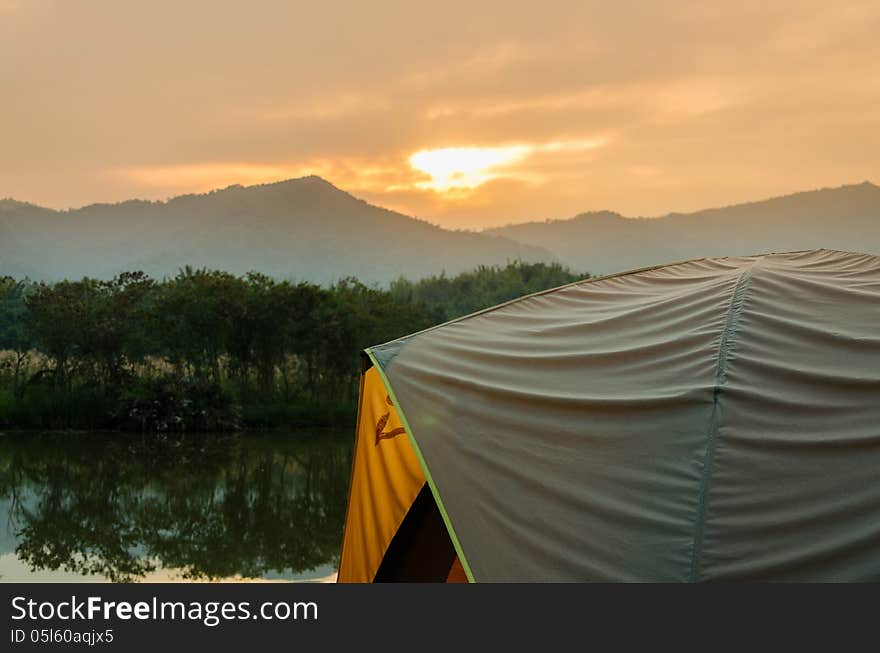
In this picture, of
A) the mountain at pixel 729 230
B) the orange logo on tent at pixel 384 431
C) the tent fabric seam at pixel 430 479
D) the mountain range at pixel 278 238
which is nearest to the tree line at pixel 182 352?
the orange logo on tent at pixel 384 431

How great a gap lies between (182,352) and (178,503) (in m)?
4.51

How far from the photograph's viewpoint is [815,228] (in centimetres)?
Result: 3419

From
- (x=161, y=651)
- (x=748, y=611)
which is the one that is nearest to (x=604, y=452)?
(x=748, y=611)

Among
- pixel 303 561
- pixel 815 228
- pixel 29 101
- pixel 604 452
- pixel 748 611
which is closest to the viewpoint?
pixel 748 611

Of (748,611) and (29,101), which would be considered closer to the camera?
(748,611)

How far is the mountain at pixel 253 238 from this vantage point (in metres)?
47.9

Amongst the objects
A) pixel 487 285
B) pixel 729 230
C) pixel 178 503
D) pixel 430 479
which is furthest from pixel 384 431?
pixel 729 230

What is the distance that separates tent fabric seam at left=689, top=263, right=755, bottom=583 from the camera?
2627 millimetres

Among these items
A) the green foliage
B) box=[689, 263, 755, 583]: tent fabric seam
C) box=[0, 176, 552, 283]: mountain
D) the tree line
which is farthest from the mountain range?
box=[689, 263, 755, 583]: tent fabric seam

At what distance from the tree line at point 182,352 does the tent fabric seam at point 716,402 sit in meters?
8.88

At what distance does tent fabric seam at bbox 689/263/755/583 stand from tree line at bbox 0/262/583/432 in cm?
888

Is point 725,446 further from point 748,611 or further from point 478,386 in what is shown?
point 478,386

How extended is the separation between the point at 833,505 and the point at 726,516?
0.26 metres

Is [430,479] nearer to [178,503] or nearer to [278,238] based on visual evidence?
[178,503]
